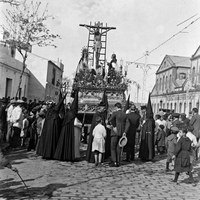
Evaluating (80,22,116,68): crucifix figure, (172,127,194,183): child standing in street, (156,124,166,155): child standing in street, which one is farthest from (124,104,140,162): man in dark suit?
(80,22,116,68): crucifix figure

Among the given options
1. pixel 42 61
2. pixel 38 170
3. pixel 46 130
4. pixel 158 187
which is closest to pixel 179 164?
pixel 158 187

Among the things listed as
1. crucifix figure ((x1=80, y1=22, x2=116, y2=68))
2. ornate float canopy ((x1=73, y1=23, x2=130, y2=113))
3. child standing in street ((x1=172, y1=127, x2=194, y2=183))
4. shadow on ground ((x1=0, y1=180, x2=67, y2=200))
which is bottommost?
shadow on ground ((x1=0, y1=180, x2=67, y2=200))

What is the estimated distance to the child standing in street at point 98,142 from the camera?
325 inches

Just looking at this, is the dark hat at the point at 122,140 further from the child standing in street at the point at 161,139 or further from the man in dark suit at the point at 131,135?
the child standing in street at the point at 161,139

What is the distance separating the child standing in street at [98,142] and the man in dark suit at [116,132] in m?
0.27

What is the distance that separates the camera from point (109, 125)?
8.69 meters

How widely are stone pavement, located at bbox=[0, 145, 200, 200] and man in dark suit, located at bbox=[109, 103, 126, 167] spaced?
11.5 inches

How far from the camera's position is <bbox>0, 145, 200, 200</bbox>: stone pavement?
5344 mm

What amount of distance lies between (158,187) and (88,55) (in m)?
9.50

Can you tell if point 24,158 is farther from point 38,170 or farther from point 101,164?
point 101,164

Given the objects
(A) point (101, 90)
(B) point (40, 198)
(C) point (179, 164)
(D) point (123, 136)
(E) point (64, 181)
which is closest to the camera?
(B) point (40, 198)

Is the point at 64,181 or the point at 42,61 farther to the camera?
the point at 42,61

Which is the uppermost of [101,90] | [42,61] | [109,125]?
[42,61]

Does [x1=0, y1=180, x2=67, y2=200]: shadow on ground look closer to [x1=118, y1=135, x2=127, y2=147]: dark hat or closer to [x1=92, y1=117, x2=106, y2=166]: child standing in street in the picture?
[x1=92, y1=117, x2=106, y2=166]: child standing in street
